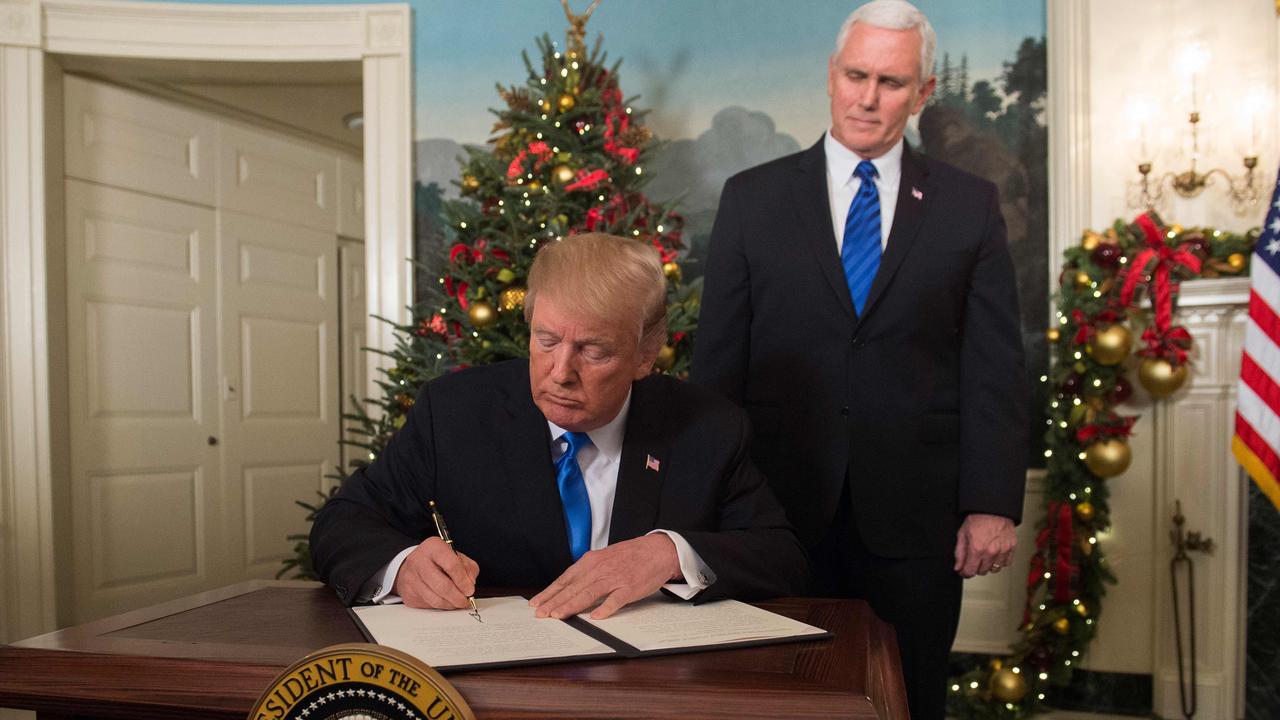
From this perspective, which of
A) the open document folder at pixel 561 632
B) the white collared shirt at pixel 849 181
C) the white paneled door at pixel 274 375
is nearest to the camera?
the open document folder at pixel 561 632

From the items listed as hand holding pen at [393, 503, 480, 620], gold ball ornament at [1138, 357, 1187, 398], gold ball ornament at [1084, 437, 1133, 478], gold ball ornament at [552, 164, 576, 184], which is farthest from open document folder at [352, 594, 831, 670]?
gold ball ornament at [1138, 357, 1187, 398]

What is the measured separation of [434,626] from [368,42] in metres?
4.55

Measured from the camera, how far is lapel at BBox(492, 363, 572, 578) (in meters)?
1.60

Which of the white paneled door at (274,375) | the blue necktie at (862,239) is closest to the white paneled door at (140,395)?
the white paneled door at (274,375)

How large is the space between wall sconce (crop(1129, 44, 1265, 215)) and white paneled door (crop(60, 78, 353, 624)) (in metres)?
5.10

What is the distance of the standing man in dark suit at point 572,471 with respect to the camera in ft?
4.91

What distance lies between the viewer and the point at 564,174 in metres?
3.92

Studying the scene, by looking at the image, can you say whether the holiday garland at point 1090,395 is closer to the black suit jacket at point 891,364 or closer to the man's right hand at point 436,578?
the black suit jacket at point 891,364

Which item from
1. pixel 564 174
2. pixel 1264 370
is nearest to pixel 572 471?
pixel 564 174

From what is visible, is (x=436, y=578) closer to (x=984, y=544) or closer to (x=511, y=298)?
(x=984, y=544)

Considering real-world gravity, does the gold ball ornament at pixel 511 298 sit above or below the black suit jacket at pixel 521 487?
above

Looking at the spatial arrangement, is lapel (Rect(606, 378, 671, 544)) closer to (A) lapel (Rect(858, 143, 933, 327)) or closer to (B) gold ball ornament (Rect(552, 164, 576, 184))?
(A) lapel (Rect(858, 143, 933, 327))

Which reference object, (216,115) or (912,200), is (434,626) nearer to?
(912,200)

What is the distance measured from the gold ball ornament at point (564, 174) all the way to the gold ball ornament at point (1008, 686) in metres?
2.68
